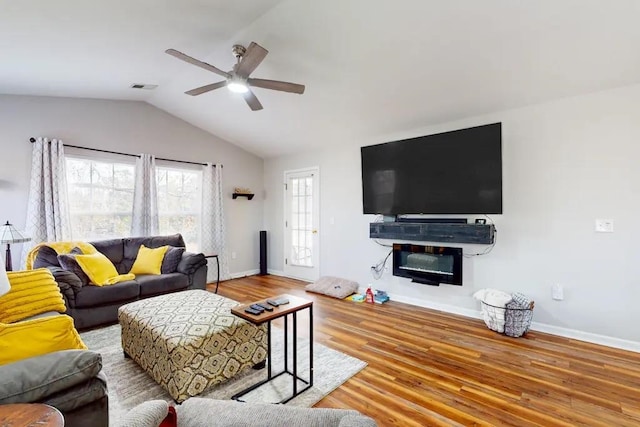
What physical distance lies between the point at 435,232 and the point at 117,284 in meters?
3.81

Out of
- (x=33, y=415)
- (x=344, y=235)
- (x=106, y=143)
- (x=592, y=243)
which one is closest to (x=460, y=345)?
(x=592, y=243)

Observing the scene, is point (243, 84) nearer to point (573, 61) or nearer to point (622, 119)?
point (573, 61)

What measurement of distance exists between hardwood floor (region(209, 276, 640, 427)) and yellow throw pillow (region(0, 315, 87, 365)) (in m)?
1.52

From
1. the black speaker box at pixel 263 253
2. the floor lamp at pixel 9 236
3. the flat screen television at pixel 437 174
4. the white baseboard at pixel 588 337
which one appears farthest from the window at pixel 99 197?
the white baseboard at pixel 588 337

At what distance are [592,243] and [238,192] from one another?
16.8 feet

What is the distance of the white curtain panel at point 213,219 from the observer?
214 inches

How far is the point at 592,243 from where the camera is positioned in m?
3.02

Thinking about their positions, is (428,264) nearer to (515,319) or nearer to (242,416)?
(515,319)

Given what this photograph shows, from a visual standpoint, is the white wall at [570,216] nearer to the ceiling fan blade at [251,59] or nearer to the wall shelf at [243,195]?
the ceiling fan blade at [251,59]

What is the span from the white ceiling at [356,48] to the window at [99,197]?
1.00m

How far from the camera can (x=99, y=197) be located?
175 inches

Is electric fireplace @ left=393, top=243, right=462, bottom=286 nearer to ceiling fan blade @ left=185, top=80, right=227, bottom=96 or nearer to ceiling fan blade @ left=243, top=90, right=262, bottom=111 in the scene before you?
ceiling fan blade @ left=243, top=90, right=262, bottom=111

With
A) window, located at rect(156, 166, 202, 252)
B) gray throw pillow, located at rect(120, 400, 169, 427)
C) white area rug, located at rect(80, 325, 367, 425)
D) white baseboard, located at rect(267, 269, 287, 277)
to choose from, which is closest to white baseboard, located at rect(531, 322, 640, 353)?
white area rug, located at rect(80, 325, 367, 425)

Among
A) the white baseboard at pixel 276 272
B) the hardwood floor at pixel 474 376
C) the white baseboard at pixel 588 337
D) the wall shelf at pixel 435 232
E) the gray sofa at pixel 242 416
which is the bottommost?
the hardwood floor at pixel 474 376
